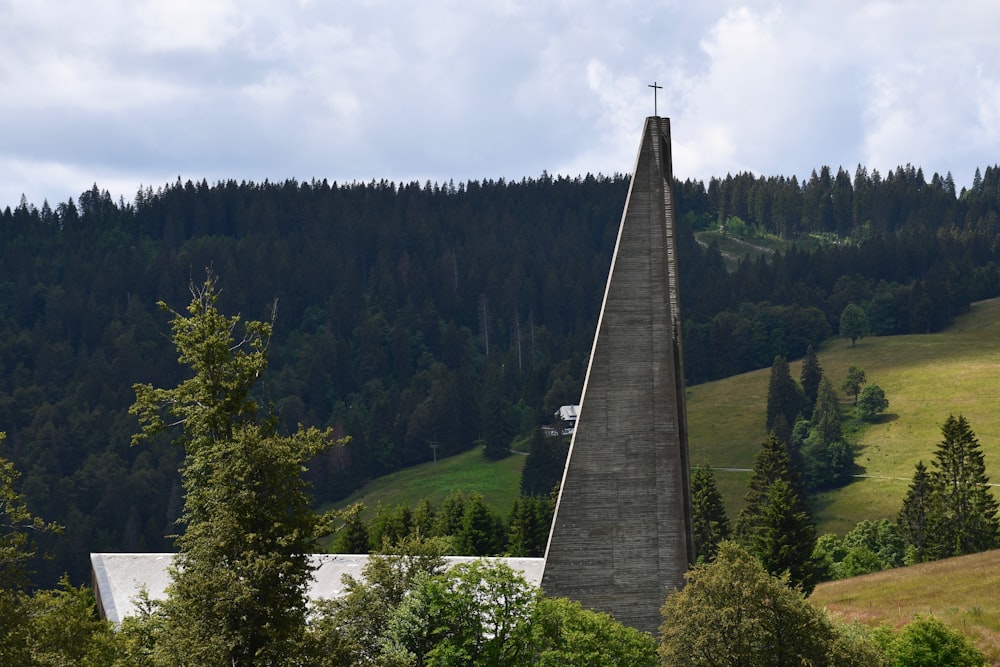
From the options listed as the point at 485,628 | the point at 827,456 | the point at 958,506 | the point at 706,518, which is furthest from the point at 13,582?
the point at 827,456

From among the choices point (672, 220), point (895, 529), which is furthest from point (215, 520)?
point (895, 529)

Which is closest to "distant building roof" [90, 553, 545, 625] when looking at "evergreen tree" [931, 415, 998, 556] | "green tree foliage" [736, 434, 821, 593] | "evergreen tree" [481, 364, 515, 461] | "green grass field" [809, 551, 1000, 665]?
"green grass field" [809, 551, 1000, 665]

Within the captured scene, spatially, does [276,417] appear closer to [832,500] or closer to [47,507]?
[832,500]

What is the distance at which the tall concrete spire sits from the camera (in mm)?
35312

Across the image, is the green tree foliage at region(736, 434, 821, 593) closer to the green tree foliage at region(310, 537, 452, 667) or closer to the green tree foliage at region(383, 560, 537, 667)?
the green tree foliage at region(310, 537, 452, 667)

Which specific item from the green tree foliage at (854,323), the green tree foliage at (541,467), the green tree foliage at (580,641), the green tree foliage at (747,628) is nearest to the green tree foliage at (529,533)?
the green tree foliage at (580,641)

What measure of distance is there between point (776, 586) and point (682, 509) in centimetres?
703

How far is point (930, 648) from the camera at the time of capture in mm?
33906

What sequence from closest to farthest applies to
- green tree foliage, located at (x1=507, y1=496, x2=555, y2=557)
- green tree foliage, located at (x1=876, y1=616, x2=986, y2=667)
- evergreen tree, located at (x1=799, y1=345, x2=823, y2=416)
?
green tree foliage, located at (x1=876, y1=616, x2=986, y2=667)
green tree foliage, located at (x1=507, y1=496, x2=555, y2=557)
evergreen tree, located at (x1=799, y1=345, x2=823, y2=416)

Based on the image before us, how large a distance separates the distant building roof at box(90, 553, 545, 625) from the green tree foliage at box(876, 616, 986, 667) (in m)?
11.3

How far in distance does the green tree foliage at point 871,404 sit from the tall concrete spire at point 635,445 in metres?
97.3

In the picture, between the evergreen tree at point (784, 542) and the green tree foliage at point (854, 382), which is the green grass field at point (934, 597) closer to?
the evergreen tree at point (784, 542)

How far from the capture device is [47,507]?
509 ft

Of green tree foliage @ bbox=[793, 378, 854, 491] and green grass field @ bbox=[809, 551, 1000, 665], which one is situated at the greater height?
green grass field @ bbox=[809, 551, 1000, 665]
